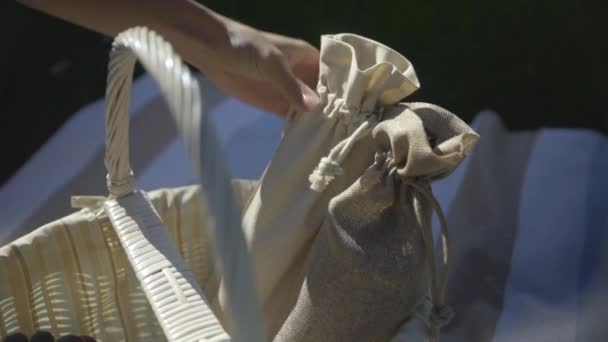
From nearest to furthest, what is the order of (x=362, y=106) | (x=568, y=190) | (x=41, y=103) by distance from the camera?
1. (x=362, y=106)
2. (x=568, y=190)
3. (x=41, y=103)

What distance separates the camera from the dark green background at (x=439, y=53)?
1.80m

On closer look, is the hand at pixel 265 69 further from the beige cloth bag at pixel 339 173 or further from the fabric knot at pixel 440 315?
the fabric knot at pixel 440 315

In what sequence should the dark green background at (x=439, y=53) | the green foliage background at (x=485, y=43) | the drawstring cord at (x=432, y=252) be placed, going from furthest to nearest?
1. the green foliage background at (x=485, y=43)
2. the dark green background at (x=439, y=53)
3. the drawstring cord at (x=432, y=252)

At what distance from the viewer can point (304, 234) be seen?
73cm

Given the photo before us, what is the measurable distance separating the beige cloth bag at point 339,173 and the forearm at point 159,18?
139 millimetres

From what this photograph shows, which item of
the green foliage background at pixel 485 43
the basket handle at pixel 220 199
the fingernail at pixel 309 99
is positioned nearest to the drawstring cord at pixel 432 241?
the fingernail at pixel 309 99

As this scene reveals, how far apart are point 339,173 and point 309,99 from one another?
111mm

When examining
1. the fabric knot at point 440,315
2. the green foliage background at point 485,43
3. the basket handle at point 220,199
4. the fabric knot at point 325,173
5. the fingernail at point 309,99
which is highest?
the basket handle at point 220,199

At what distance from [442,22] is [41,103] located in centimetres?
115

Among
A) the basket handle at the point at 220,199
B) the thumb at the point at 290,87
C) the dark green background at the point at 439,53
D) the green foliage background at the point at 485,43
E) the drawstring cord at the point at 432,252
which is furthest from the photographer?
the green foliage background at the point at 485,43

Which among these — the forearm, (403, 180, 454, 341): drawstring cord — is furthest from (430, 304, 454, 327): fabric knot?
the forearm

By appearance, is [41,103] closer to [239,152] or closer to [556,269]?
[239,152]

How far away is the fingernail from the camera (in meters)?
0.73

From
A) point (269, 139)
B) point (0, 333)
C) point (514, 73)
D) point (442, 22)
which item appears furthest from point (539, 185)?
point (442, 22)
